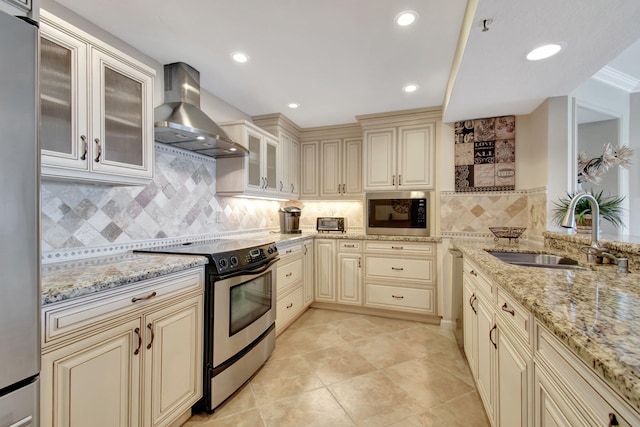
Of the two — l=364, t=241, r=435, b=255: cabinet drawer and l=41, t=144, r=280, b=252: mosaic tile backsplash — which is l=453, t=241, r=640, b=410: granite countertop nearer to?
l=364, t=241, r=435, b=255: cabinet drawer

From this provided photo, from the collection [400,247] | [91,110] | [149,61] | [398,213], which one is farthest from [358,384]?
[149,61]

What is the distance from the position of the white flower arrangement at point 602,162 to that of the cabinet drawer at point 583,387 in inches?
83.3

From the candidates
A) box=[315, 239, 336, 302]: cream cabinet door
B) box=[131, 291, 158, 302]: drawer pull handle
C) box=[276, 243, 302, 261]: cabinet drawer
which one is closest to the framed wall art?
box=[315, 239, 336, 302]: cream cabinet door

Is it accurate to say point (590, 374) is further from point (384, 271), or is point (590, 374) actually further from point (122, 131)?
point (384, 271)

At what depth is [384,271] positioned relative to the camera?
3.18 meters

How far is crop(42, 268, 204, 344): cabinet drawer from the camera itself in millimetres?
980

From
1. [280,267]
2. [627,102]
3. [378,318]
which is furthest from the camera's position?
[378,318]

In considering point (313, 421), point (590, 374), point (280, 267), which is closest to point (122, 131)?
point (280, 267)

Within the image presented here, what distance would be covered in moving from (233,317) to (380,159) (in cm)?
249

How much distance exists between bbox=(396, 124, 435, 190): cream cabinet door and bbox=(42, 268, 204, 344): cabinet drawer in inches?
102

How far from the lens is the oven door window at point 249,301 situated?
180 cm

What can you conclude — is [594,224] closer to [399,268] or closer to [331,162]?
[399,268]

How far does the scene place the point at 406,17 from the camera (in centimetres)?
163

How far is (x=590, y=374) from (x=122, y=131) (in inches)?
85.6
